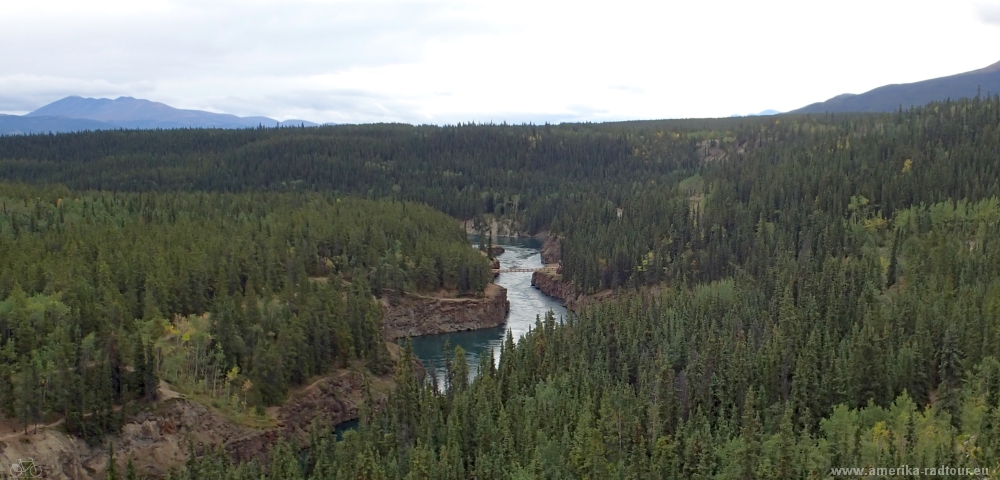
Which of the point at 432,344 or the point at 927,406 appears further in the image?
the point at 432,344


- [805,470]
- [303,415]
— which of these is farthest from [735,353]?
[303,415]

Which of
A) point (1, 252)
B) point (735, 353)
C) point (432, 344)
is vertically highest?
point (1, 252)

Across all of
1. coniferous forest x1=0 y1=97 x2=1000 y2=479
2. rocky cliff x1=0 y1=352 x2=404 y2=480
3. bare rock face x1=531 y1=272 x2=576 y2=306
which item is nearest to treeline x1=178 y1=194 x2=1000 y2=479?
coniferous forest x1=0 y1=97 x2=1000 y2=479

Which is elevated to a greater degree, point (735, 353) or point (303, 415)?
point (735, 353)

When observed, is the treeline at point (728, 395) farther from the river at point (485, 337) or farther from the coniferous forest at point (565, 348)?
the river at point (485, 337)

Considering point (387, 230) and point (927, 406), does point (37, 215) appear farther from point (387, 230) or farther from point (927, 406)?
point (927, 406)

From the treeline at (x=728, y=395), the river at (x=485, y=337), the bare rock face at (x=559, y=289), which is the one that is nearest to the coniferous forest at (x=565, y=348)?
the treeline at (x=728, y=395)

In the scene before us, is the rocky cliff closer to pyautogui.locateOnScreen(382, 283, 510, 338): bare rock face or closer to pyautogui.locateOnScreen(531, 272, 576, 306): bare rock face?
pyautogui.locateOnScreen(382, 283, 510, 338): bare rock face
